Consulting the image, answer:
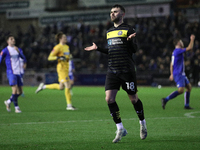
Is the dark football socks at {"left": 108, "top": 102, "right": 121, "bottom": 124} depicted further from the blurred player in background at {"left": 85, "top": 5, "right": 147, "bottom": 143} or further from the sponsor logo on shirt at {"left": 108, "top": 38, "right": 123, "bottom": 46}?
the sponsor logo on shirt at {"left": 108, "top": 38, "right": 123, "bottom": 46}

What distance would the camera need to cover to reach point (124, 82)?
697 centimetres

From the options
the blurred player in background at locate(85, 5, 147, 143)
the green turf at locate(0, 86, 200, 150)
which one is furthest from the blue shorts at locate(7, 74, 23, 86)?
the blurred player in background at locate(85, 5, 147, 143)

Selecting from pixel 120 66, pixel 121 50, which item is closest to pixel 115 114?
pixel 120 66

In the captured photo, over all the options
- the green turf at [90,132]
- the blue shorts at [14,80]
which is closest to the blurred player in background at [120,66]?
the green turf at [90,132]

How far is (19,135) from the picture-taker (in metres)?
7.64

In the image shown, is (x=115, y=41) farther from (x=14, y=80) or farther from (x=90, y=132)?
(x=14, y=80)

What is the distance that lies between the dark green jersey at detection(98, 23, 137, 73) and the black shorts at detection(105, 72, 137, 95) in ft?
0.30

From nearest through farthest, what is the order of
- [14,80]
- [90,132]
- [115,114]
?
[115,114] < [90,132] < [14,80]

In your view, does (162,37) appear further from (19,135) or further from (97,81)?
(19,135)

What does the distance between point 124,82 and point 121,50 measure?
1.94ft

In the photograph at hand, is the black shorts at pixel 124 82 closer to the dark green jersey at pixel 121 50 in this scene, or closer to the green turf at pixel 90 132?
the dark green jersey at pixel 121 50

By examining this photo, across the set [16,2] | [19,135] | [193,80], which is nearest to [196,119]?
[19,135]

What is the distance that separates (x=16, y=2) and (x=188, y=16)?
66.9ft

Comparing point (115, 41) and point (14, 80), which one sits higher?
point (115, 41)
